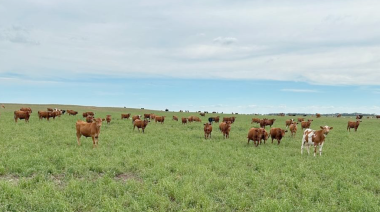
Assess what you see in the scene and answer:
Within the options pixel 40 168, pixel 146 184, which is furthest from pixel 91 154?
pixel 146 184

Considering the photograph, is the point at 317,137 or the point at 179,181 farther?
the point at 317,137

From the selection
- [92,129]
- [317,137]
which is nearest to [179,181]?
[92,129]

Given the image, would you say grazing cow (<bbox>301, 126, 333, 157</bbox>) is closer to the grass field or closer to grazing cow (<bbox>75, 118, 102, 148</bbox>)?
the grass field

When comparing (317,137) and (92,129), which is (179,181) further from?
(317,137)

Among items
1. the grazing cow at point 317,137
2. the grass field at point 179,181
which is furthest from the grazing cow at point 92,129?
the grazing cow at point 317,137

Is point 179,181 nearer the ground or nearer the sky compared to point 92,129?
nearer the ground

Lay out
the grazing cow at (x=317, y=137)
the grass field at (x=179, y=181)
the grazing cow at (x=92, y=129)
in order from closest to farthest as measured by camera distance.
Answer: the grass field at (x=179, y=181) < the grazing cow at (x=317, y=137) < the grazing cow at (x=92, y=129)

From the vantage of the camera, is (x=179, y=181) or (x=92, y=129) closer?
(x=179, y=181)

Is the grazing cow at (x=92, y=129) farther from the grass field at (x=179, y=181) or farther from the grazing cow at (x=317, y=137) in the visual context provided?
the grazing cow at (x=317, y=137)

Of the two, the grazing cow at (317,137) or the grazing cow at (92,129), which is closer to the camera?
the grazing cow at (317,137)

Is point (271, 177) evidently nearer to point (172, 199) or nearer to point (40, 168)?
point (172, 199)

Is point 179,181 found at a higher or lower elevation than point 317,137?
lower

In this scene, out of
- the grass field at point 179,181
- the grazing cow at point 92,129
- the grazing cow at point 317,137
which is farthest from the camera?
the grazing cow at point 92,129

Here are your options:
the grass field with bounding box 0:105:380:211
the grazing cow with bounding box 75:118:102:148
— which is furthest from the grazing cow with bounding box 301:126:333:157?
the grazing cow with bounding box 75:118:102:148
